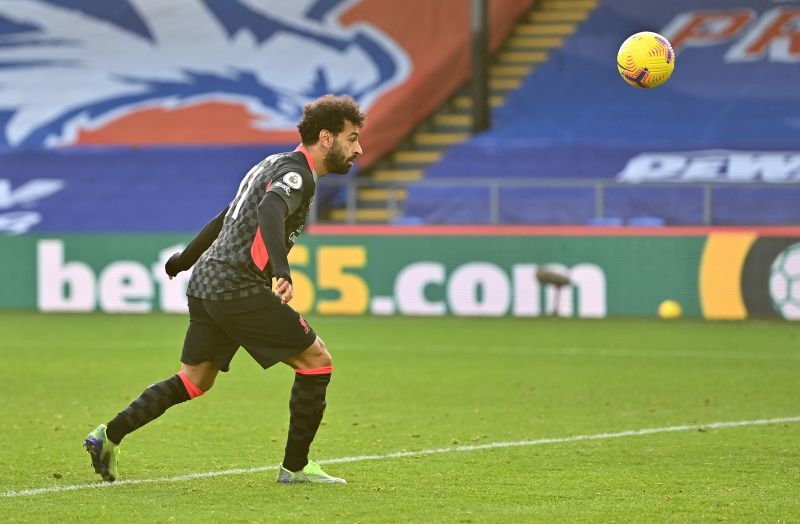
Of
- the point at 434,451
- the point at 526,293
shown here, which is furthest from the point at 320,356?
the point at 526,293

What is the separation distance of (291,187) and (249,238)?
0.36m

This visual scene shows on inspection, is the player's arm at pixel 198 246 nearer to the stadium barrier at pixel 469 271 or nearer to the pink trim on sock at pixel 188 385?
the pink trim on sock at pixel 188 385

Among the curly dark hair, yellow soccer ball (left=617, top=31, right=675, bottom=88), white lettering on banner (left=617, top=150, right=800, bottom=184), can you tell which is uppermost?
yellow soccer ball (left=617, top=31, right=675, bottom=88)

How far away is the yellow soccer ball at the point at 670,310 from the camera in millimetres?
20812

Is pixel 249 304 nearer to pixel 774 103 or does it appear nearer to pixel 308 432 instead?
pixel 308 432

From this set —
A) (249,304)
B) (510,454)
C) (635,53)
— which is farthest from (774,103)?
(249,304)

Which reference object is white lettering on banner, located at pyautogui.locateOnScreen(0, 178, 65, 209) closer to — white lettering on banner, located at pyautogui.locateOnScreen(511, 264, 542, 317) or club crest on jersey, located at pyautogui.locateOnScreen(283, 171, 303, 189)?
white lettering on banner, located at pyautogui.locateOnScreen(511, 264, 542, 317)

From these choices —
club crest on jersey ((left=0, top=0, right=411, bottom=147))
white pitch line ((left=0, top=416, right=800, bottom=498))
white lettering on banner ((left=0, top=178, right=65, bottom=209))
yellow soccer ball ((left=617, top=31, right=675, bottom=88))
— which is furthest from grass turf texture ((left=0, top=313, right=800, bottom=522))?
club crest on jersey ((left=0, top=0, right=411, bottom=147))

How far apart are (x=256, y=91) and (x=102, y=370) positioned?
14568 millimetres

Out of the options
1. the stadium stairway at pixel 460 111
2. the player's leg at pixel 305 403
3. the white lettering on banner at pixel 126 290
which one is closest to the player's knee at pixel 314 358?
Answer: the player's leg at pixel 305 403

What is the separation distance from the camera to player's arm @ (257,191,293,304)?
700 centimetres

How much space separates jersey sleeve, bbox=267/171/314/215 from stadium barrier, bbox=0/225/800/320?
14.0 meters

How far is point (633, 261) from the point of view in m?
21.0

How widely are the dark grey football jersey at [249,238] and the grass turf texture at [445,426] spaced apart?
0.99 m
